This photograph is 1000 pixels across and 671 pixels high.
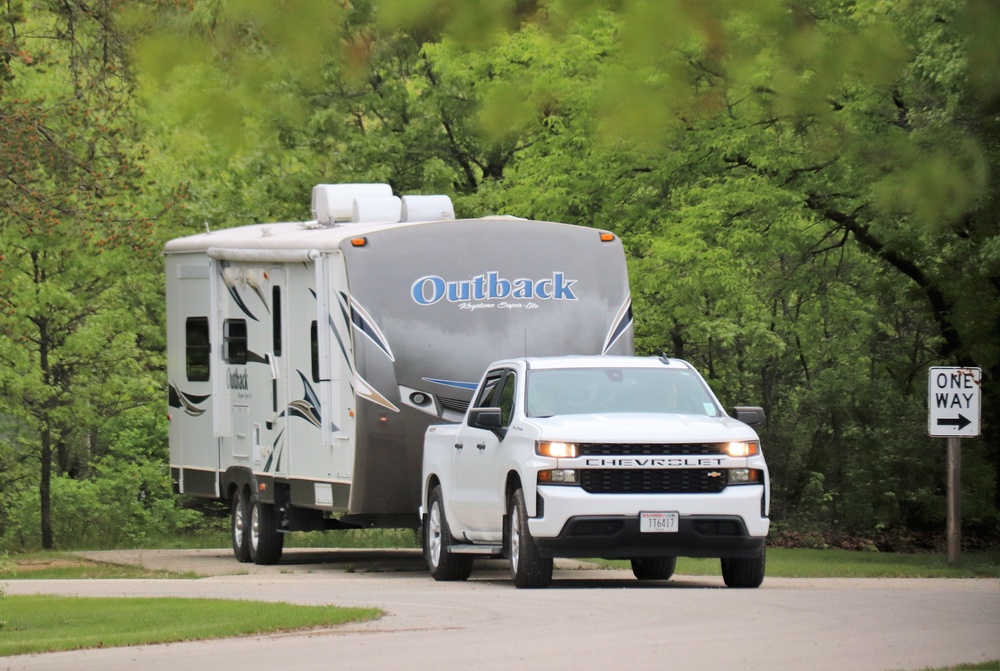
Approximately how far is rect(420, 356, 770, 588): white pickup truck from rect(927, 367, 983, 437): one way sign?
19.8 ft

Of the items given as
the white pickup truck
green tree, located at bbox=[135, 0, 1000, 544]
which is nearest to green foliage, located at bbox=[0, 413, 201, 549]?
green tree, located at bbox=[135, 0, 1000, 544]

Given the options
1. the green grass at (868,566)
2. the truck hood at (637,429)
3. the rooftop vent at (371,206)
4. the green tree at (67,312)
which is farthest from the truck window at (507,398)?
the green tree at (67,312)

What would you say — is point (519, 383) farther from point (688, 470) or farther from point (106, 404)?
point (106, 404)

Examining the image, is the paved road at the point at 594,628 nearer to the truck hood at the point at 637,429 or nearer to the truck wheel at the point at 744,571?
the truck wheel at the point at 744,571

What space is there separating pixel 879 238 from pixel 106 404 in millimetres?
13934

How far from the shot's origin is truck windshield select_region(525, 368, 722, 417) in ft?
47.9

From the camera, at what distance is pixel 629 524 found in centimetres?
1345

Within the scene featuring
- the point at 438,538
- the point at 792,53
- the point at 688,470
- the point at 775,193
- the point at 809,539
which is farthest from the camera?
the point at 809,539

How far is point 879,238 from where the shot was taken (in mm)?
28062

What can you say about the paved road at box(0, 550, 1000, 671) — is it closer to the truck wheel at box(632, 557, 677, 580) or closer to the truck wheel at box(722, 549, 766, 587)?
the truck wheel at box(722, 549, 766, 587)

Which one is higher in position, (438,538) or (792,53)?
(792,53)

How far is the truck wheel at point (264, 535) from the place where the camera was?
1936 cm

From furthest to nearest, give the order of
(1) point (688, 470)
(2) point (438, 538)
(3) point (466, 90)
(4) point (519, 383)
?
(3) point (466, 90) → (2) point (438, 538) → (4) point (519, 383) → (1) point (688, 470)

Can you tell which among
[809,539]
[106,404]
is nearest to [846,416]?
[809,539]
